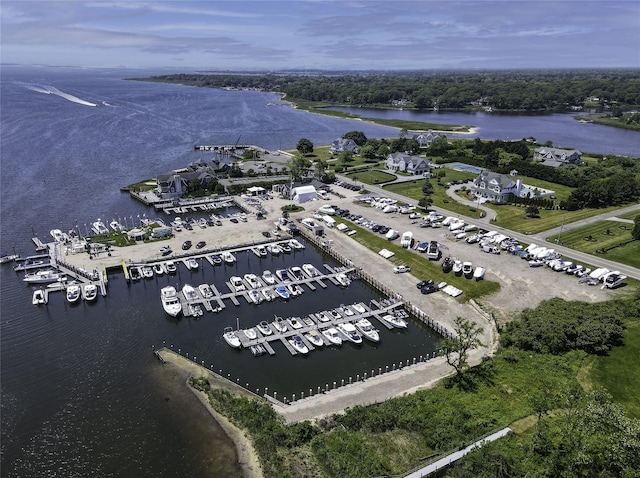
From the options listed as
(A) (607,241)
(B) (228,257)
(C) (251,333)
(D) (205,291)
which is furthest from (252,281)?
(A) (607,241)

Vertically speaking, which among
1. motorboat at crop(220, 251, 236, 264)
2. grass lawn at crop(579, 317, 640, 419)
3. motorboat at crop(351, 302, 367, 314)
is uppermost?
grass lawn at crop(579, 317, 640, 419)

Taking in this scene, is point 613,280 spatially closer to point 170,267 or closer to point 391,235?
point 391,235

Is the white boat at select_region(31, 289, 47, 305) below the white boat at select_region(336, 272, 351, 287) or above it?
below

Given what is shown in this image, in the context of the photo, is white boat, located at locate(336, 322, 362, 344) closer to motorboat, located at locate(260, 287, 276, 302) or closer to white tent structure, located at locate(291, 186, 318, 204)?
motorboat, located at locate(260, 287, 276, 302)

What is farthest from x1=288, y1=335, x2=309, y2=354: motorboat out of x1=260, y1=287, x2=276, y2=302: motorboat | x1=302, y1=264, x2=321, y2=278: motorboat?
x1=302, y1=264, x2=321, y2=278: motorboat

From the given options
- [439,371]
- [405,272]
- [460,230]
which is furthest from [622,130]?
[439,371]

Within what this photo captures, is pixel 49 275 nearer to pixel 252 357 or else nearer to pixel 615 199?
pixel 252 357

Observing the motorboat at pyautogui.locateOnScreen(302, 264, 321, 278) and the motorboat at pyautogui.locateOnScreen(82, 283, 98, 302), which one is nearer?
the motorboat at pyautogui.locateOnScreen(82, 283, 98, 302)
